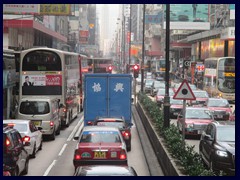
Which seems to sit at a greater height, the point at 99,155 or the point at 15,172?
the point at 99,155

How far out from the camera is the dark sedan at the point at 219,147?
14.1 metres

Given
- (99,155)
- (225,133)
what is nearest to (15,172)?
(99,155)

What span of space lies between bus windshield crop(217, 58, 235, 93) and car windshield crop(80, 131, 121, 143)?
108ft

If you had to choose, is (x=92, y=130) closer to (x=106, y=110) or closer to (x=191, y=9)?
(x=106, y=110)

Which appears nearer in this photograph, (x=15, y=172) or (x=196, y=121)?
(x=15, y=172)

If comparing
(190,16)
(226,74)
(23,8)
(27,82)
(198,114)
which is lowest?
(198,114)

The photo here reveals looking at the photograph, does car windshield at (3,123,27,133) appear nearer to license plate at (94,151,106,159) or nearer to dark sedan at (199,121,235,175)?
license plate at (94,151,106,159)

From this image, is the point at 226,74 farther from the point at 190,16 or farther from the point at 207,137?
the point at 190,16

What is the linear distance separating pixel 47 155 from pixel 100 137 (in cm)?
484

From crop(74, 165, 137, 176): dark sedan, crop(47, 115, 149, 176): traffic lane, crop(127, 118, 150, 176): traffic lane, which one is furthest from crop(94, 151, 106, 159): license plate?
crop(74, 165, 137, 176): dark sedan

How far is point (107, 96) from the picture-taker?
942 inches

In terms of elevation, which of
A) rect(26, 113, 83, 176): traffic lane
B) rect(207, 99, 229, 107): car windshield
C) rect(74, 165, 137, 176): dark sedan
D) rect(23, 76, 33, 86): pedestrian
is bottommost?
rect(26, 113, 83, 176): traffic lane

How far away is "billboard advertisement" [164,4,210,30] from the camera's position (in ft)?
255
